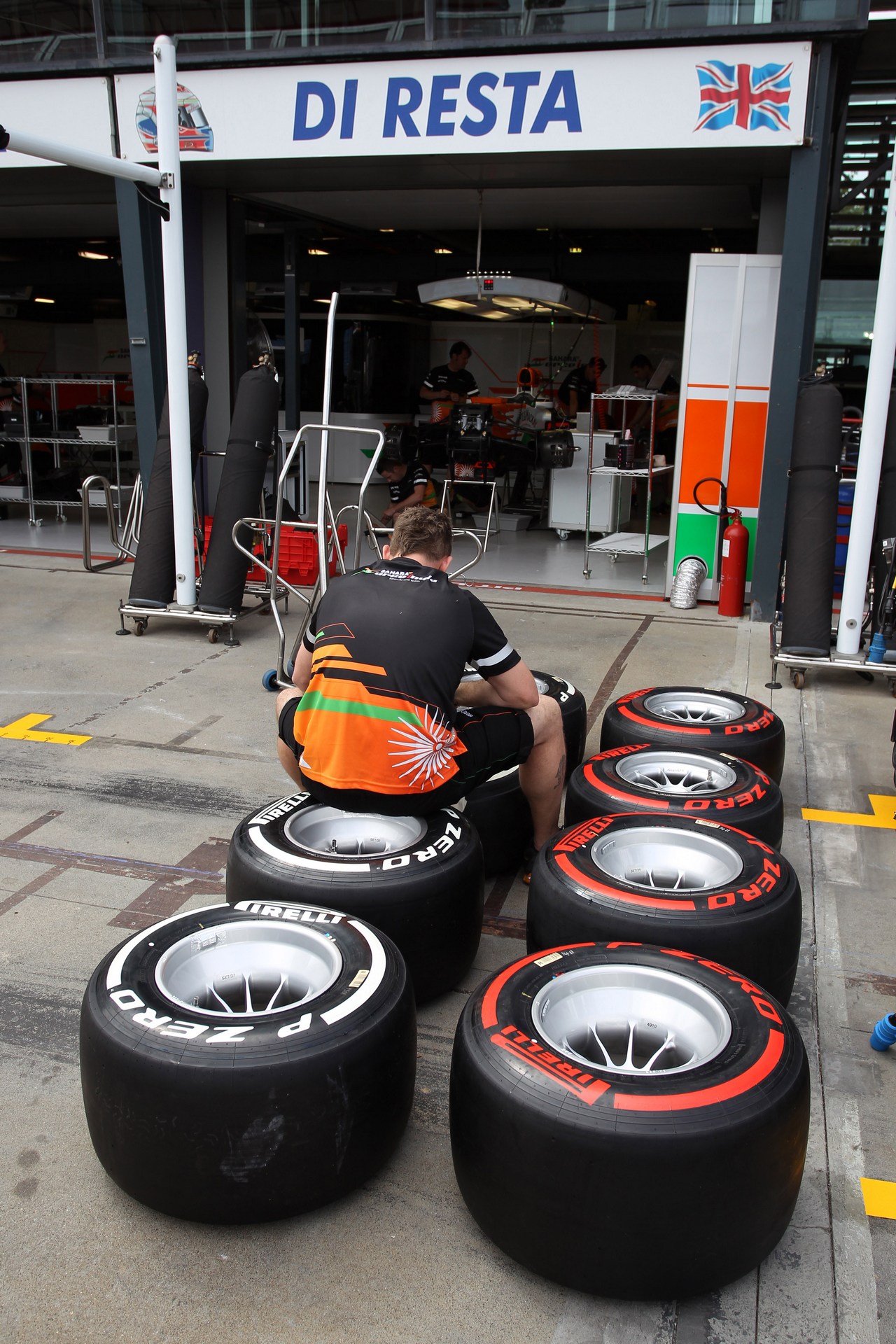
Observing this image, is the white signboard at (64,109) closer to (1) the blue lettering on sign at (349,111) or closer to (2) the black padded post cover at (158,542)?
(1) the blue lettering on sign at (349,111)

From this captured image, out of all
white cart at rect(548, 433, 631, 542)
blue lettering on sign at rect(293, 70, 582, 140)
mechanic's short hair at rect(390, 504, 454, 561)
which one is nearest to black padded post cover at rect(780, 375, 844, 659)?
blue lettering on sign at rect(293, 70, 582, 140)

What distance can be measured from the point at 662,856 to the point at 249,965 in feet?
4.20

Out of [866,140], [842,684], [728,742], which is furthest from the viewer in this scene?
[866,140]

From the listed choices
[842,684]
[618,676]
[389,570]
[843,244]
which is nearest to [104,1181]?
[389,570]

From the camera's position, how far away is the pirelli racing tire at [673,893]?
8.82 feet

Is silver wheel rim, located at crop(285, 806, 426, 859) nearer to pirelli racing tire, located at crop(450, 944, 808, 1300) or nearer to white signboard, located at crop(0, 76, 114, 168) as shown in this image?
pirelli racing tire, located at crop(450, 944, 808, 1300)

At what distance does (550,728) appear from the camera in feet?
12.2

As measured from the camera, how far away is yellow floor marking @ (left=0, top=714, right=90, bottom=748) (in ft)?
17.5

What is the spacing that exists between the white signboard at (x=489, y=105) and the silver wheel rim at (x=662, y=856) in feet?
21.4

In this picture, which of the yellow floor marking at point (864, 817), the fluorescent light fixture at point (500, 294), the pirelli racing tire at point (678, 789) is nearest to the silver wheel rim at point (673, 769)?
the pirelli racing tire at point (678, 789)

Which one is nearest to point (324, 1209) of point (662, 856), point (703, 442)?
point (662, 856)

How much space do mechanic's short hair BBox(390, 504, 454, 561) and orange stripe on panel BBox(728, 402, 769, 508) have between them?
5968mm

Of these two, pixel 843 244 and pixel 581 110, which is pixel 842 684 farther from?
pixel 843 244

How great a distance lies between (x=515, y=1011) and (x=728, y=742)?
217cm
